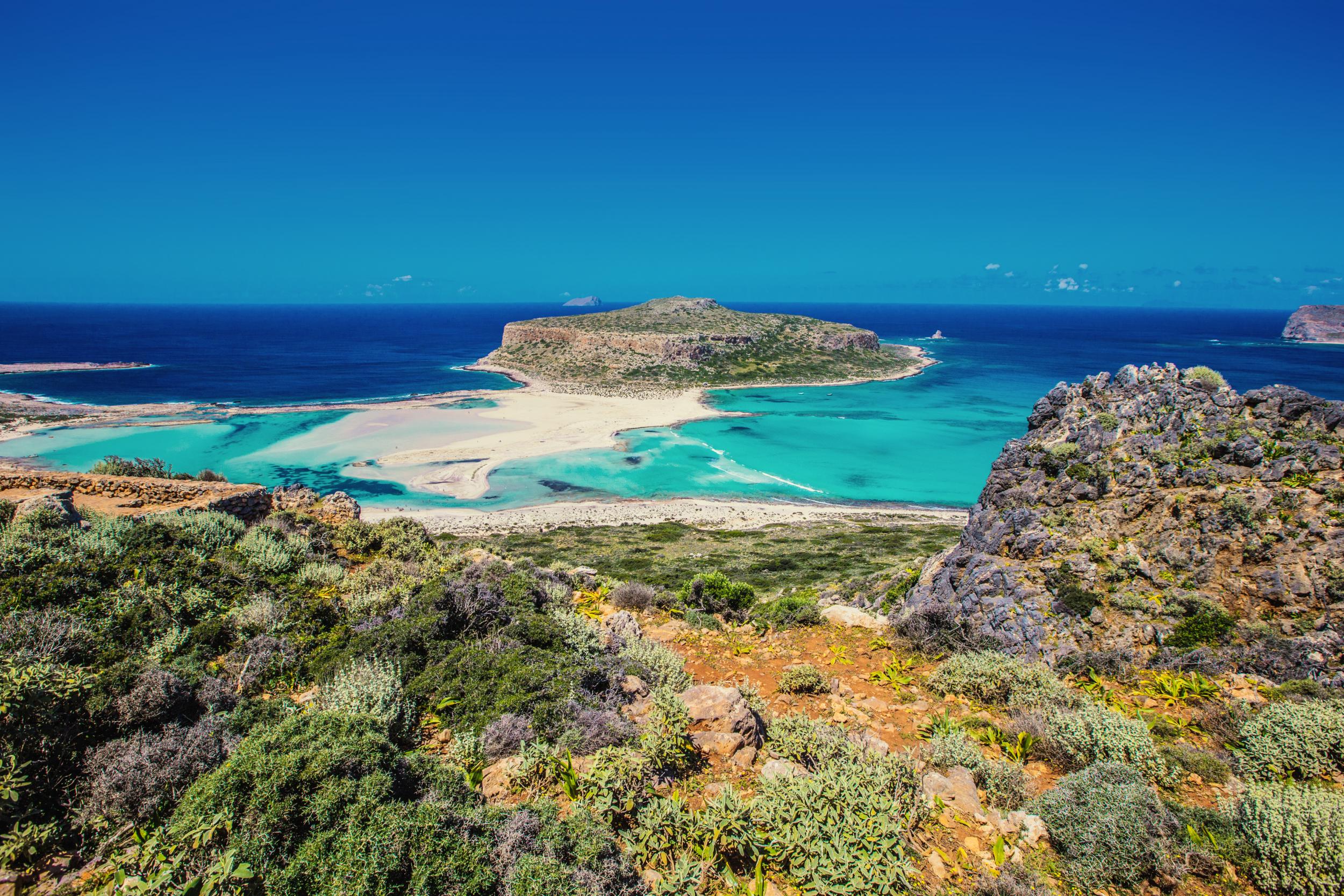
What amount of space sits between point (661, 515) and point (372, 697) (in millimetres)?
30539

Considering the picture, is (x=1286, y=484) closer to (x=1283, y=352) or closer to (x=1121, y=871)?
(x=1121, y=871)

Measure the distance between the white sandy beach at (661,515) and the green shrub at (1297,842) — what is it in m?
28.6

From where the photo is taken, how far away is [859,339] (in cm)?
11075

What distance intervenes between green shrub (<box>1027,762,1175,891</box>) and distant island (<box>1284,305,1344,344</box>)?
21525 centimetres

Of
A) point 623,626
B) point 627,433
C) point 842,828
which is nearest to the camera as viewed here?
point 842,828

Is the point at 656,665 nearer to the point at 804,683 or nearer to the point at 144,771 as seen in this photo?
the point at 804,683

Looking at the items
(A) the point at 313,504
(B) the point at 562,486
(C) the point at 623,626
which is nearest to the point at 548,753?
(C) the point at 623,626

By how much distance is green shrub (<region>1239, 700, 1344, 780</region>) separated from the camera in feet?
19.8

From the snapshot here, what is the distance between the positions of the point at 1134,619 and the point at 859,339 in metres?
108

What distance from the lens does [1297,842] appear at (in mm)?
4754

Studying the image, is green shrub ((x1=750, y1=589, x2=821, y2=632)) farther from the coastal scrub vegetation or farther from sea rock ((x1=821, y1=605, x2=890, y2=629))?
the coastal scrub vegetation

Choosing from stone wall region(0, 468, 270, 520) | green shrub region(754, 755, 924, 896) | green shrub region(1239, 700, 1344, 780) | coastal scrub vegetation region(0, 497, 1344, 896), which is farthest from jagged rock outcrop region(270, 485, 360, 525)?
green shrub region(1239, 700, 1344, 780)

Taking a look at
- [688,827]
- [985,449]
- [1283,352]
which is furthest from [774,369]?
[1283,352]

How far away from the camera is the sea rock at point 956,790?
18.7 feet
